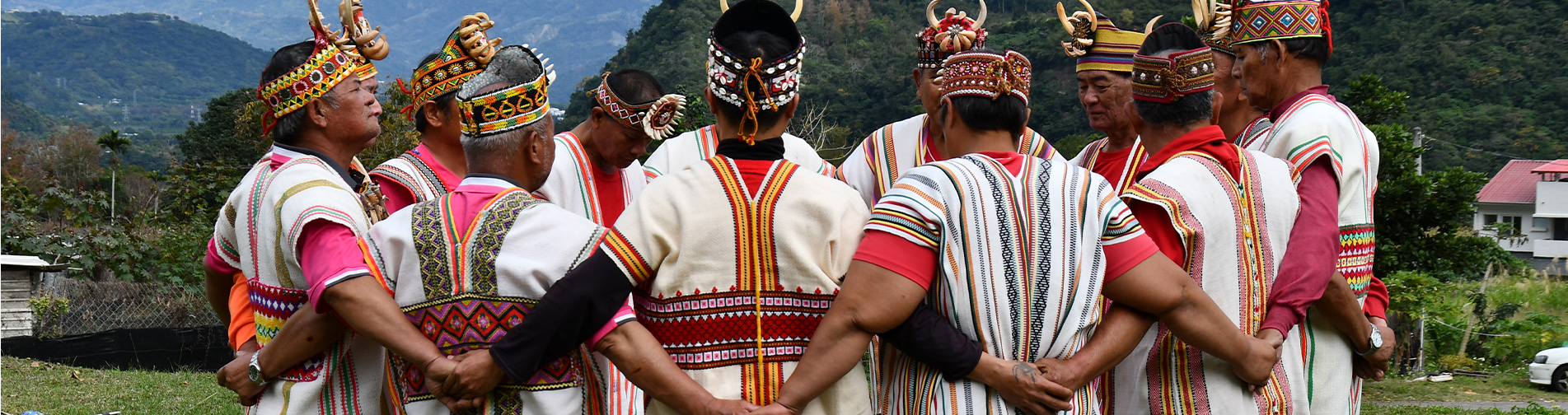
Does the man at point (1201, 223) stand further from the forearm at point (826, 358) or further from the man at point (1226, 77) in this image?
the forearm at point (826, 358)

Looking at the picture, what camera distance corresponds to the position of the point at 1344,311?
326 centimetres

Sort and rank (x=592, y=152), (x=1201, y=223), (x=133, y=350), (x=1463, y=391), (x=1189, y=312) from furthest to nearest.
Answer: (x=1463, y=391) < (x=133, y=350) < (x=592, y=152) < (x=1201, y=223) < (x=1189, y=312)

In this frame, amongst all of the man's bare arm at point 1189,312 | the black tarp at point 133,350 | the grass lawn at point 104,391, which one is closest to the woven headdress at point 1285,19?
the man's bare arm at point 1189,312

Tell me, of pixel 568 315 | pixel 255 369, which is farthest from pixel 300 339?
pixel 568 315

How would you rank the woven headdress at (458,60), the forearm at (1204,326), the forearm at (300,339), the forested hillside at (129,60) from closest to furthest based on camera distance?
the forearm at (1204,326)
the forearm at (300,339)
the woven headdress at (458,60)
the forested hillside at (129,60)

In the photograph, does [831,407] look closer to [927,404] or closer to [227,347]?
[927,404]

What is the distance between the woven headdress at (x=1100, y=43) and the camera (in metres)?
4.25

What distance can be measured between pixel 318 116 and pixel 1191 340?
238 centimetres

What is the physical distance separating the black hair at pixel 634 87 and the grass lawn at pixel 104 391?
4.37 metres

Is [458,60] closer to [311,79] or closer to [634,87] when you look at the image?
[311,79]

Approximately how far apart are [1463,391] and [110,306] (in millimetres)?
14258

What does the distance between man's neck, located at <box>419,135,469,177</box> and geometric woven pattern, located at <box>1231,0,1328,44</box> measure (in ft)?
8.72

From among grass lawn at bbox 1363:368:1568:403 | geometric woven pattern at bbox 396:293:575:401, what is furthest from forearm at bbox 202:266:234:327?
grass lawn at bbox 1363:368:1568:403

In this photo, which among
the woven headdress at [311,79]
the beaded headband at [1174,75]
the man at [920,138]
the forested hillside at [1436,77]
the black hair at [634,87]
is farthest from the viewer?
the forested hillside at [1436,77]
